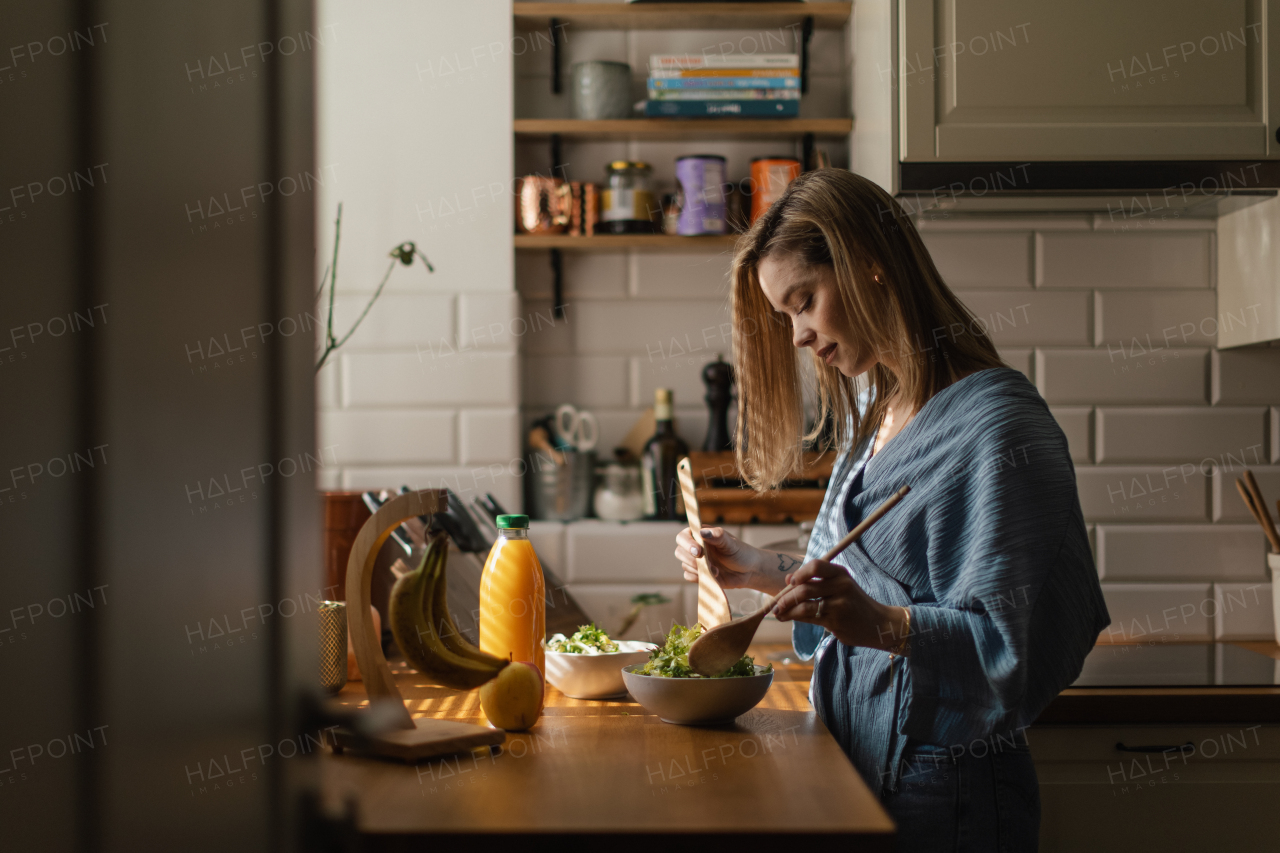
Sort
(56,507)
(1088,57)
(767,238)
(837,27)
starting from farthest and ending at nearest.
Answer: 1. (837,27)
2. (1088,57)
3. (767,238)
4. (56,507)

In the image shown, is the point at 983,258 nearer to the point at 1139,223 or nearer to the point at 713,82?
the point at 1139,223

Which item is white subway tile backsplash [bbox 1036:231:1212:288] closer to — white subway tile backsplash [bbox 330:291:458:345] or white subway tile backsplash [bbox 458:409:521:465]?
white subway tile backsplash [bbox 458:409:521:465]

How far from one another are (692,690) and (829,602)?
0.64 feet

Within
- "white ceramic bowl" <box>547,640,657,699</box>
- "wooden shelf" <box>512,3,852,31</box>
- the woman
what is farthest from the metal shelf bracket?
"white ceramic bowl" <box>547,640,657,699</box>

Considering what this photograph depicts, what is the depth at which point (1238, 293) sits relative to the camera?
1.97 meters

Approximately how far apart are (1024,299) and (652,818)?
1.68 meters

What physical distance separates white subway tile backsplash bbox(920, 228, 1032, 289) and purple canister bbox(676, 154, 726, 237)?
472 mm

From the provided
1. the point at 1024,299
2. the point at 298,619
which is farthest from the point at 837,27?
the point at 298,619

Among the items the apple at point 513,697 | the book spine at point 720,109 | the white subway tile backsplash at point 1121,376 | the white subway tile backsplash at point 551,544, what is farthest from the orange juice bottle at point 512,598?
the white subway tile backsplash at point 1121,376

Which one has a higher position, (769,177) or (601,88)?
(601,88)

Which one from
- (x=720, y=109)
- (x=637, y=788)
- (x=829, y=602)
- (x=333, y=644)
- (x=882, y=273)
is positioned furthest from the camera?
(x=720, y=109)

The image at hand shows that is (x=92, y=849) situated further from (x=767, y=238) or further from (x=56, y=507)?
(x=767, y=238)

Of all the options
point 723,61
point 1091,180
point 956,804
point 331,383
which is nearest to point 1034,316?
point 1091,180

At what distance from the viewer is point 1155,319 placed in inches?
80.9
